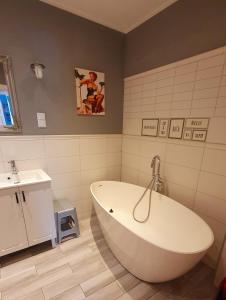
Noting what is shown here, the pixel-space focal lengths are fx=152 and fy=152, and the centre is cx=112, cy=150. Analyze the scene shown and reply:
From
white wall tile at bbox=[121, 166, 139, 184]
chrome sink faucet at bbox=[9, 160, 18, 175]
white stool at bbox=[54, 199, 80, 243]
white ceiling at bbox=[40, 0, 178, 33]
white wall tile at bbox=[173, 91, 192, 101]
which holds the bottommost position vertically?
white stool at bbox=[54, 199, 80, 243]

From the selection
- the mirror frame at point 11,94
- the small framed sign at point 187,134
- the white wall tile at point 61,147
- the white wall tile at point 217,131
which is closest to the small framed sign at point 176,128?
the small framed sign at point 187,134

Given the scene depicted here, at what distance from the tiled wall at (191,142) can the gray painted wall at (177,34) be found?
0.33 ft

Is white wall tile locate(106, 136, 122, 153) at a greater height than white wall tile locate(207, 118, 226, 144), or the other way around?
white wall tile locate(207, 118, 226, 144)

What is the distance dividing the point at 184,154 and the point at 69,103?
1425mm

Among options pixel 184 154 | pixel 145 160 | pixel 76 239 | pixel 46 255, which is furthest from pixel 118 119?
pixel 46 255

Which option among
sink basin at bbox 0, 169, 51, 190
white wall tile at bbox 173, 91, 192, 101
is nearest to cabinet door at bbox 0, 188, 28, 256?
sink basin at bbox 0, 169, 51, 190

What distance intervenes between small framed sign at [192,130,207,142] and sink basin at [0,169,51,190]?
1479mm

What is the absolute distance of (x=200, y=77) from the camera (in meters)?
1.38

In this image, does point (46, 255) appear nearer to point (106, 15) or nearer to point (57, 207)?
point (57, 207)

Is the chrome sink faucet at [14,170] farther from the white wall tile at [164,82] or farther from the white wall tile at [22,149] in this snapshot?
the white wall tile at [164,82]

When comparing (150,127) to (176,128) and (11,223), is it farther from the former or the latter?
(11,223)

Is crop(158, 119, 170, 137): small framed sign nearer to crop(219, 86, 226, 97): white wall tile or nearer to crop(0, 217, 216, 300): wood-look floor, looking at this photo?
crop(219, 86, 226, 97): white wall tile

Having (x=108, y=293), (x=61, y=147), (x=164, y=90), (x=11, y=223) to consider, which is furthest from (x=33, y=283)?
(x=164, y=90)

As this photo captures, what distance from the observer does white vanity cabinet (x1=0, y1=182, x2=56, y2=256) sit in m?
1.36
